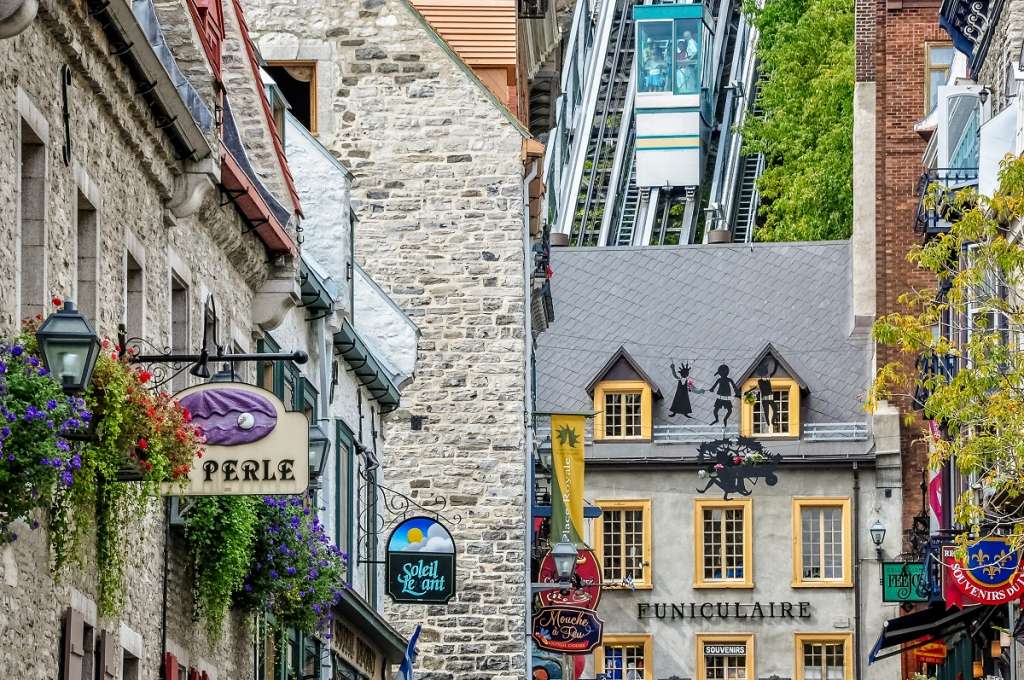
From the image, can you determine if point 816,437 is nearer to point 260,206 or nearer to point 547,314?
point 547,314

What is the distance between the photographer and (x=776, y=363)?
2272 inches

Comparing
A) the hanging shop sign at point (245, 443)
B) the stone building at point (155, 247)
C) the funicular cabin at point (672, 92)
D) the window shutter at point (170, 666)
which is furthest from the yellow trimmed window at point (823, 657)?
the hanging shop sign at point (245, 443)

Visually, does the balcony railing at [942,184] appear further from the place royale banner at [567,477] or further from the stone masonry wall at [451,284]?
the place royale banner at [567,477]

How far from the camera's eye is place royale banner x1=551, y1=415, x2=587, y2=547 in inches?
1578

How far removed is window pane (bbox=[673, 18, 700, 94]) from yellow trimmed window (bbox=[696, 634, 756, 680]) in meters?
41.4

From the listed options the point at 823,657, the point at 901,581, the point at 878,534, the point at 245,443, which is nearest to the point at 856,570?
the point at 878,534

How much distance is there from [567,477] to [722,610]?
15778 millimetres

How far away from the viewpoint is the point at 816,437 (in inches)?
2222

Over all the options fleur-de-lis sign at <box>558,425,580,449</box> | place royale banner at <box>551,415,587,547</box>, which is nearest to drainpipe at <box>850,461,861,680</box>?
place royale banner at <box>551,415,587,547</box>

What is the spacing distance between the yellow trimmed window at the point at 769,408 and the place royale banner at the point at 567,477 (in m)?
17.0

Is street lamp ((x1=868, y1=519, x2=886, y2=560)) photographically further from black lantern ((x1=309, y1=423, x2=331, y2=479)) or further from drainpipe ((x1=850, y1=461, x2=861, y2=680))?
black lantern ((x1=309, y1=423, x2=331, y2=479))

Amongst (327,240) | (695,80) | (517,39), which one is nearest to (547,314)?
(517,39)

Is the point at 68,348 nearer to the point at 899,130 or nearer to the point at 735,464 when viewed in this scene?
the point at 735,464

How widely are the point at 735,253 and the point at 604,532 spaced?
876 centimetres
